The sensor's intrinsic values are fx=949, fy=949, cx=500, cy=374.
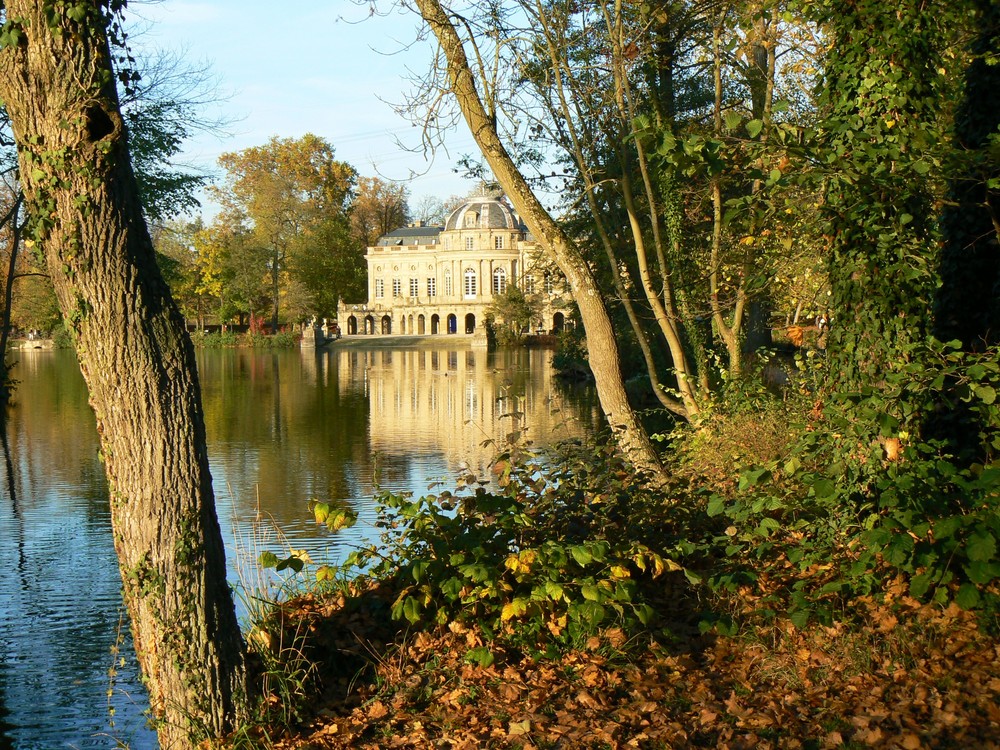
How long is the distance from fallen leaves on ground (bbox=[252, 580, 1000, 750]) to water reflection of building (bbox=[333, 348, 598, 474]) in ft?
3.99

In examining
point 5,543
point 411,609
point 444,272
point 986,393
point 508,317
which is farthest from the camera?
point 444,272

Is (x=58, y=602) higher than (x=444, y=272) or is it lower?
lower

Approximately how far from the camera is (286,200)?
61906mm

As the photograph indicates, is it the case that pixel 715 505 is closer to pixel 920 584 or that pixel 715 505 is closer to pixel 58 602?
pixel 920 584

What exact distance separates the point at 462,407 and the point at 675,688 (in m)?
17.0

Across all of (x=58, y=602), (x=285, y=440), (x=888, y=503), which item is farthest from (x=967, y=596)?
(x=285, y=440)

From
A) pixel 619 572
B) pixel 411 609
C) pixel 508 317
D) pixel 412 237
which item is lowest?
pixel 411 609

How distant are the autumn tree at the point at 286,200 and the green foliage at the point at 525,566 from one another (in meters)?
58.1

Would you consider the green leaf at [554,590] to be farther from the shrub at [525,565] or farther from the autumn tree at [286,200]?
the autumn tree at [286,200]

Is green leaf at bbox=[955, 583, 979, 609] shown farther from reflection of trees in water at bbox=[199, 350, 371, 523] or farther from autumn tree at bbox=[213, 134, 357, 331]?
autumn tree at bbox=[213, 134, 357, 331]

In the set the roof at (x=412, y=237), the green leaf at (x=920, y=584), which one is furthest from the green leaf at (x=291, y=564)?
the roof at (x=412, y=237)

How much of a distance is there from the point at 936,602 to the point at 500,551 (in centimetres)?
185

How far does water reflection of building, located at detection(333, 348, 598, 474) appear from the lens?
13008 millimetres

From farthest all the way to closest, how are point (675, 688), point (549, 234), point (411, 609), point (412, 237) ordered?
point (412, 237), point (549, 234), point (411, 609), point (675, 688)
